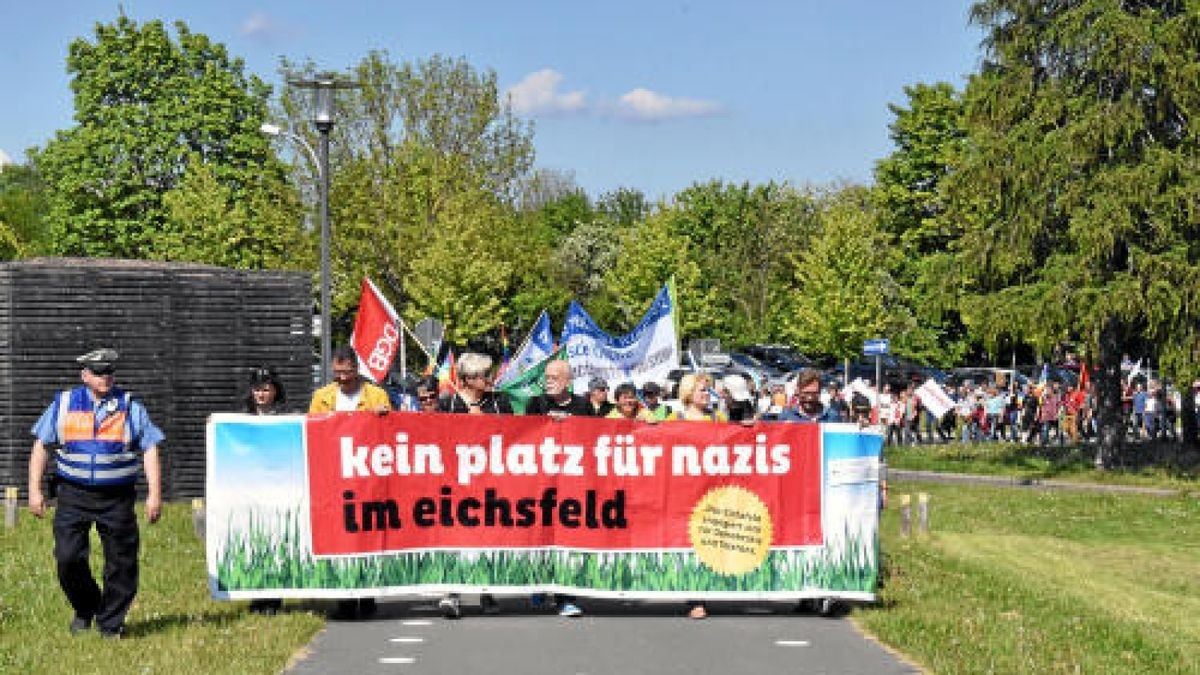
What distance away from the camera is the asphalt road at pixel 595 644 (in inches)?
404

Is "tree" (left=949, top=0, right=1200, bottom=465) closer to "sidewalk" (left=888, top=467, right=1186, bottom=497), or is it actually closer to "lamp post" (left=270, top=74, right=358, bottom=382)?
"sidewalk" (left=888, top=467, right=1186, bottom=497)

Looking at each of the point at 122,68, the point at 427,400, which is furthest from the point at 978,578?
the point at 122,68

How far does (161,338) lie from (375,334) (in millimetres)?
3407

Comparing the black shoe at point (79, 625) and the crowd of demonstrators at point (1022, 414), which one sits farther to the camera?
the crowd of demonstrators at point (1022, 414)

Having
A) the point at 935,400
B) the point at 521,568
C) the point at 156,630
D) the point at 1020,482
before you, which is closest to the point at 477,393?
the point at 521,568

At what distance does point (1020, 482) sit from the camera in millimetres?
34688

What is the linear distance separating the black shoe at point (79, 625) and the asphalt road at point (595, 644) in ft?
4.83

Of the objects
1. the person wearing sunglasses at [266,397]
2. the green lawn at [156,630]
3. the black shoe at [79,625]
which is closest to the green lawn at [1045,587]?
the green lawn at [156,630]

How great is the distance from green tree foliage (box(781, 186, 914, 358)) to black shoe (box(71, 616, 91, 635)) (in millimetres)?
58638

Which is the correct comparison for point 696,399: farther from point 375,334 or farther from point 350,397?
point 375,334

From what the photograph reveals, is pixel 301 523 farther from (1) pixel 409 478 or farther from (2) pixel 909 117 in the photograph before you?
(2) pixel 909 117

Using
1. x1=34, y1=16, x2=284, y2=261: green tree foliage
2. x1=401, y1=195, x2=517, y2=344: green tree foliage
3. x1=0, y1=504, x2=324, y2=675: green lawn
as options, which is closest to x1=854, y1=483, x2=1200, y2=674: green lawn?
x1=0, y1=504, x2=324, y2=675: green lawn

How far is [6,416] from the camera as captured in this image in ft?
77.1

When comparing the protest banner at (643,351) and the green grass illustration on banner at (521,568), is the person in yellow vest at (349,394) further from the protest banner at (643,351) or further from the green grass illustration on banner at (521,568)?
the protest banner at (643,351)
